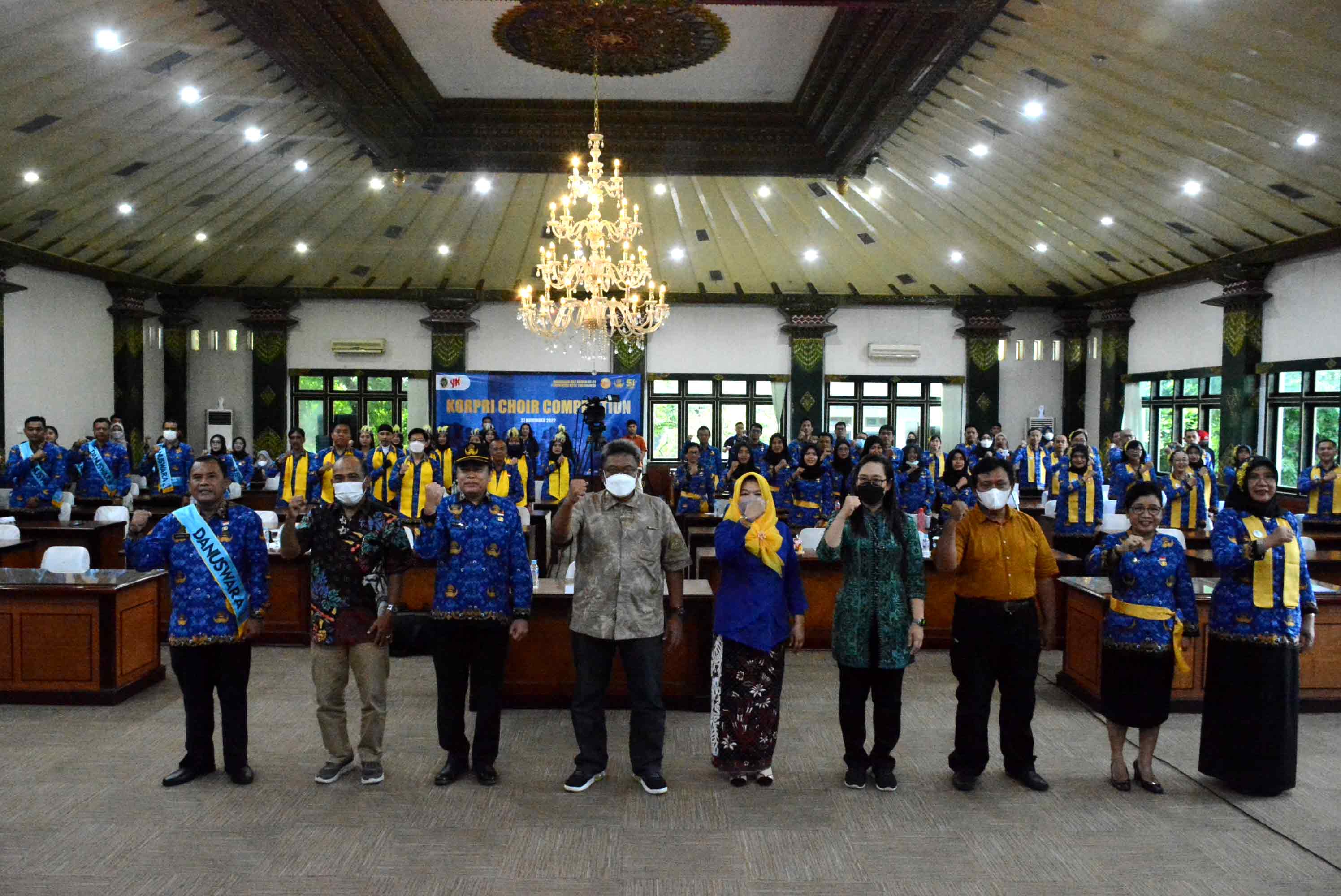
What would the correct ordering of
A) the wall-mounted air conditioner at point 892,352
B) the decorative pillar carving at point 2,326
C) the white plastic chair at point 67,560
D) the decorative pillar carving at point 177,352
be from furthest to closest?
the wall-mounted air conditioner at point 892,352, the decorative pillar carving at point 177,352, the decorative pillar carving at point 2,326, the white plastic chair at point 67,560

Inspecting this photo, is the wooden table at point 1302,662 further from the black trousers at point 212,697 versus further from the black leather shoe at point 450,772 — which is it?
the black trousers at point 212,697

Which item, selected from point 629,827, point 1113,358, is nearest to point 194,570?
point 629,827

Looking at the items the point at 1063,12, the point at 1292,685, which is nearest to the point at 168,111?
the point at 1063,12

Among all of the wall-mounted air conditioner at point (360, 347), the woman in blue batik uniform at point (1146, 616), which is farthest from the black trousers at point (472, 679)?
the wall-mounted air conditioner at point (360, 347)

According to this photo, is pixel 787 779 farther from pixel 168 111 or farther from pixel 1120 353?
pixel 1120 353

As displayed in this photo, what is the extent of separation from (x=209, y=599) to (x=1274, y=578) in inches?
177

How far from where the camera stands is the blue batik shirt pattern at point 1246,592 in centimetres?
384

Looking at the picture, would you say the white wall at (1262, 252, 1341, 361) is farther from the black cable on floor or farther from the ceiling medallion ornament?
the black cable on floor

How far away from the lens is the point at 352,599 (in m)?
3.82

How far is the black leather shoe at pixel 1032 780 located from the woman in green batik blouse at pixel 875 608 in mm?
560

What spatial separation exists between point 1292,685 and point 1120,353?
12.2 metres

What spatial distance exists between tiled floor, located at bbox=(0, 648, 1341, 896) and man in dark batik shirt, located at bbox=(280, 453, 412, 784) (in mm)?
467

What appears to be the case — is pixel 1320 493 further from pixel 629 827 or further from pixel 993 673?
Answer: pixel 629 827

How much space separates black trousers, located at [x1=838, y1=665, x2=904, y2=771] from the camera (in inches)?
155
